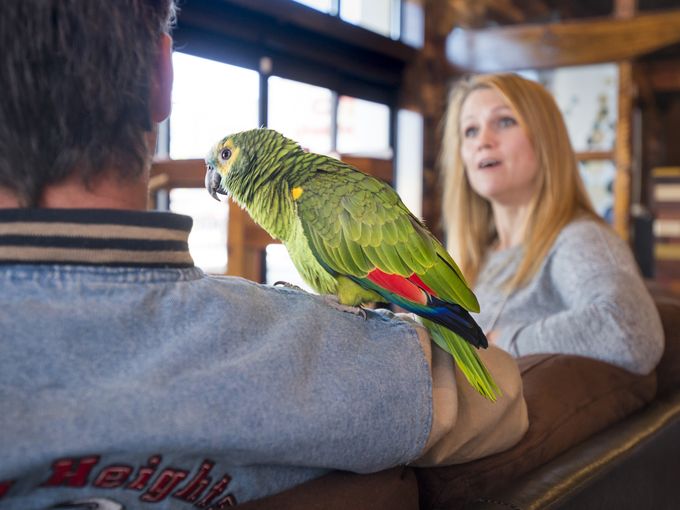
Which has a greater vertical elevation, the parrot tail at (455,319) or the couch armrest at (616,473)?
the parrot tail at (455,319)

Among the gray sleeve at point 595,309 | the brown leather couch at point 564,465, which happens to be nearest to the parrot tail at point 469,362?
the brown leather couch at point 564,465

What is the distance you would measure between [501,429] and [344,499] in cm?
26

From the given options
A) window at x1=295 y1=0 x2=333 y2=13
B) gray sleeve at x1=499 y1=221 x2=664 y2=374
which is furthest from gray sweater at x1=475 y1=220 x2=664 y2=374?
window at x1=295 y1=0 x2=333 y2=13

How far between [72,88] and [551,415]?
2.55 ft

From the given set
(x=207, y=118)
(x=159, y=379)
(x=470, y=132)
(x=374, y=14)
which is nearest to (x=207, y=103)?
(x=207, y=118)

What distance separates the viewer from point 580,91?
14.8 feet

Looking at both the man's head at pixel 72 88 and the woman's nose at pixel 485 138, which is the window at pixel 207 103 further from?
the man's head at pixel 72 88

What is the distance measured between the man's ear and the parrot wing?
0.25 meters

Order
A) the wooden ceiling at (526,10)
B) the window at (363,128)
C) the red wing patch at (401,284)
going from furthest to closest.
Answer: the wooden ceiling at (526,10) → the window at (363,128) → the red wing patch at (401,284)

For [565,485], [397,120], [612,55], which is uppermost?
[612,55]

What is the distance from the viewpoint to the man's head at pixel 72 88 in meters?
0.52

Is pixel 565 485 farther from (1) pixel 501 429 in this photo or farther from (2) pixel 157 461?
(2) pixel 157 461

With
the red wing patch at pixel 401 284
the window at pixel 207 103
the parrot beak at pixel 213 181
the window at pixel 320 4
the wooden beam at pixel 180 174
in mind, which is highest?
the window at pixel 320 4

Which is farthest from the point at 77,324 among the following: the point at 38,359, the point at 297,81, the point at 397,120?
the point at 397,120
